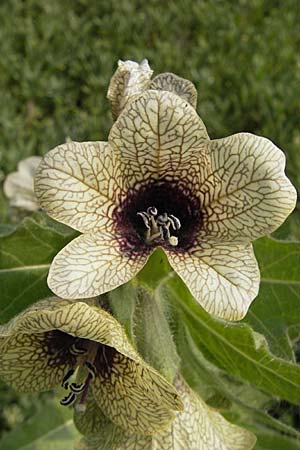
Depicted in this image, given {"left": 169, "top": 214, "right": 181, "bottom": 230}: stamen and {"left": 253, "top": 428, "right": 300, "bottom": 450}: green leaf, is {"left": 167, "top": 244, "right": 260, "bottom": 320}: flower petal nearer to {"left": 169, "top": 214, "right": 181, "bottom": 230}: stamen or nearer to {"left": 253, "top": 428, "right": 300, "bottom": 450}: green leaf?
{"left": 169, "top": 214, "right": 181, "bottom": 230}: stamen

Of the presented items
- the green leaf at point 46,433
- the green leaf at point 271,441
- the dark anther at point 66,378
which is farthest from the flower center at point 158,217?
the green leaf at point 46,433

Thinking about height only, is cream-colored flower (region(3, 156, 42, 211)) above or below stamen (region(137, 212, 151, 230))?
below

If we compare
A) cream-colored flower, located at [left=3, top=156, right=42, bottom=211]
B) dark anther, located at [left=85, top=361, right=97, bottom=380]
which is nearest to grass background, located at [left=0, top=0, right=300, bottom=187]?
cream-colored flower, located at [left=3, top=156, right=42, bottom=211]

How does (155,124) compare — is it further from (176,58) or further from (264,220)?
(176,58)

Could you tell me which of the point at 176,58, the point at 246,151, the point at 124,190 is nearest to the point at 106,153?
the point at 124,190

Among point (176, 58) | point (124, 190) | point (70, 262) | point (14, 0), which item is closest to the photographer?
point (70, 262)

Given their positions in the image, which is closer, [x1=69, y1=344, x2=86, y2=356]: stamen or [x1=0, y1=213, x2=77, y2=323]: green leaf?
[x1=69, y1=344, x2=86, y2=356]: stamen

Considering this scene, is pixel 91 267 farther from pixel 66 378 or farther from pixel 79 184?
pixel 66 378
